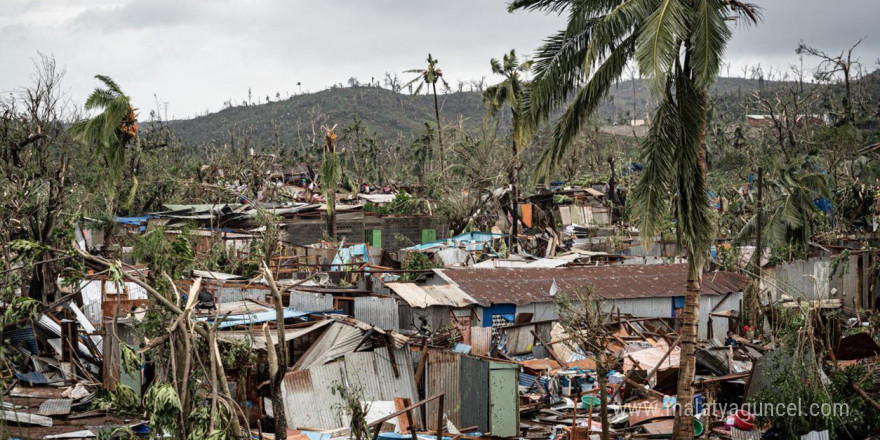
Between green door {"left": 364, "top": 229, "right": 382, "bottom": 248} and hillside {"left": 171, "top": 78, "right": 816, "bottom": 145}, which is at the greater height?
hillside {"left": 171, "top": 78, "right": 816, "bottom": 145}

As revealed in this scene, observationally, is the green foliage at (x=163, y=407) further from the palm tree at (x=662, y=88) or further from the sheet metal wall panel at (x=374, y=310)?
the sheet metal wall panel at (x=374, y=310)

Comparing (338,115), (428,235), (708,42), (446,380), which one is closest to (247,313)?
(446,380)

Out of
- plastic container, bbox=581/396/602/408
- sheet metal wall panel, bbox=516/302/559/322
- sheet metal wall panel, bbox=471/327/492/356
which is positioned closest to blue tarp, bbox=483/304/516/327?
sheet metal wall panel, bbox=516/302/559/322

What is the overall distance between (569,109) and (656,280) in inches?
378

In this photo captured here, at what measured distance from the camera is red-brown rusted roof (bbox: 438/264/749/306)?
1623cm

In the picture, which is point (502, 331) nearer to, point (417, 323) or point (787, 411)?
point (417, 323)

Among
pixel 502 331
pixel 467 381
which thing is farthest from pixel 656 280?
pixel 467 381

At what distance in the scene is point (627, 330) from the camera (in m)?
16.3

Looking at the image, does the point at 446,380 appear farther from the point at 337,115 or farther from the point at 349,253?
the point at 337,115

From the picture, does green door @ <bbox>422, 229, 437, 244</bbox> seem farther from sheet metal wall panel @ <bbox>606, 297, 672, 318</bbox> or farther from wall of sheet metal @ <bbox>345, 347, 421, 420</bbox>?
wall of sheet metal @ <bbox>345, 347, 421, 420</bbox>

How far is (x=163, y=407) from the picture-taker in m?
7.46

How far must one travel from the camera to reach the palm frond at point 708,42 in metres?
8.41

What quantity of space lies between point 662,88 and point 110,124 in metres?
13.7

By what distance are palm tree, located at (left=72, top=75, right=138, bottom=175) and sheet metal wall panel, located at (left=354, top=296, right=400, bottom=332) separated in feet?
25.4
